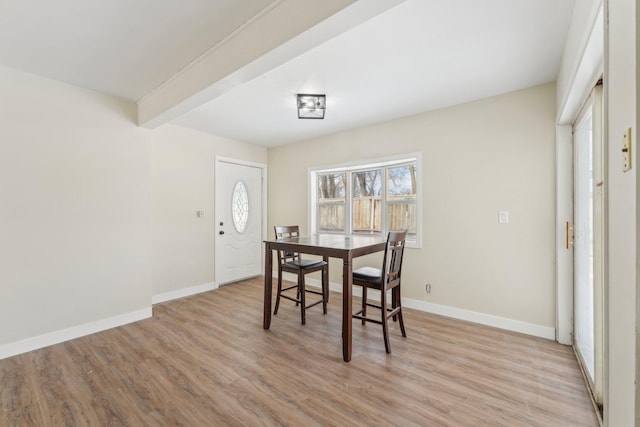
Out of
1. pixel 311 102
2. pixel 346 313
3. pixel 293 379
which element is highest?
pixel 311 102

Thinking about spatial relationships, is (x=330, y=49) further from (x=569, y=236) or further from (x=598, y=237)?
(x=569, y=236)

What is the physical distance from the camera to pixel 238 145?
476cm

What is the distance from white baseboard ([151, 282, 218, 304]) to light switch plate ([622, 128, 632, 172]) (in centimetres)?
430

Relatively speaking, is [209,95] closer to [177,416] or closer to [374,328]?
[177,416]

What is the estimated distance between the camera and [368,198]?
4141mm

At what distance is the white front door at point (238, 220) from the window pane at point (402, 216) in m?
2.41

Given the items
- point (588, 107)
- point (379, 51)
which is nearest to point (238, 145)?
point (379, 51)

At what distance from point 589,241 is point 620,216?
1607 millimetres

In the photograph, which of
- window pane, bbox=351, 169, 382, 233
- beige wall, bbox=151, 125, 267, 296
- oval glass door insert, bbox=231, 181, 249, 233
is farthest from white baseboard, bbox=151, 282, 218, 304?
window pane, bbox=351, 169, 382, 233

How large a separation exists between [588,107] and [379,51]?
150cm

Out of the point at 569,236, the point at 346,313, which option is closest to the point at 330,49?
the point at 346,313

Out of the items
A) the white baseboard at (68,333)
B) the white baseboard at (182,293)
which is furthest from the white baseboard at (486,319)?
the white baseboard at (68,333)

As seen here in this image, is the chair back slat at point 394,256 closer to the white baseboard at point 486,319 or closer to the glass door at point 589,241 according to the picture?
the white baseboard at point 486,319

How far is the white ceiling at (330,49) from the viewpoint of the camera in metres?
1.75
